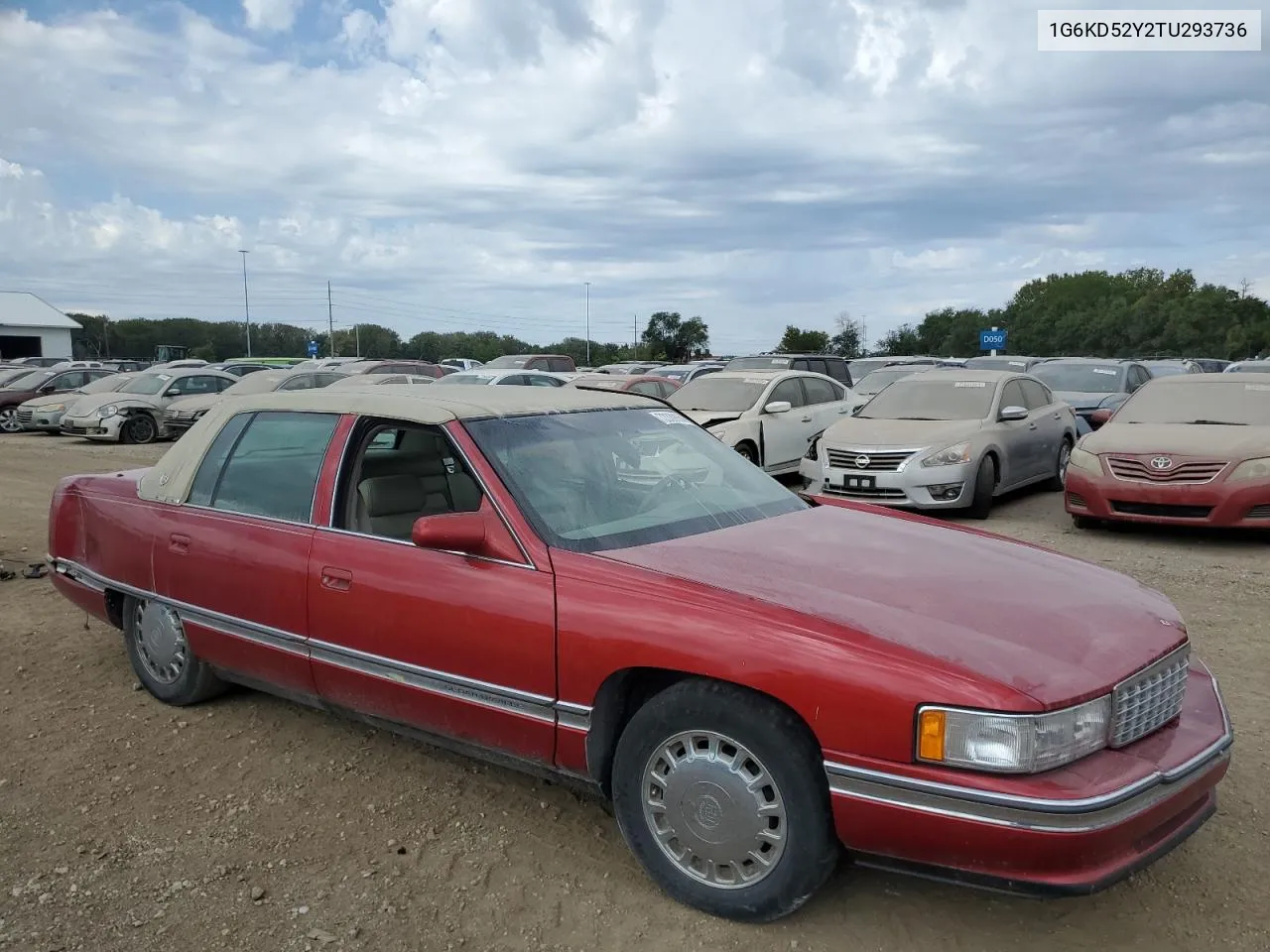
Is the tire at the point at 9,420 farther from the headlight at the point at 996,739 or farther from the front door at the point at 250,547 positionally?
the headlight at the point at 996,739

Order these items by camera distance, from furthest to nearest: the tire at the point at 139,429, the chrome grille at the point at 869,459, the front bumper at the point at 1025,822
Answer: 1. the tire at the point at 139,429
2. the chrome grille at the point at 869,459
3. the front bumper at the point at 1025,822

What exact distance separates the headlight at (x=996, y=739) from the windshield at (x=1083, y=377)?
13.8 meters

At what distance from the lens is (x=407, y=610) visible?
350 cm

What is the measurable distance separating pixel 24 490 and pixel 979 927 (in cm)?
1248

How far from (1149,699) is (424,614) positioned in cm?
224

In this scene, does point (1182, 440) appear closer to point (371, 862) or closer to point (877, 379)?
point (371, 862)

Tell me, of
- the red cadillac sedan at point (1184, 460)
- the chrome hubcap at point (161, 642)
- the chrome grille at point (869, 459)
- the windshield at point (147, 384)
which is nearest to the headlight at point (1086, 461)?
the red cadillac sedan at point (1184, 460)

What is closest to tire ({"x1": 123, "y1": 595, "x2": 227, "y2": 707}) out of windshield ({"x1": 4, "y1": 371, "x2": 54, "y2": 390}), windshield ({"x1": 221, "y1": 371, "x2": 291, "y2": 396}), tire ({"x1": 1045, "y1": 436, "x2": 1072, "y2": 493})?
tire ({"x1": 1045, "y1": 436, "x2": 1072, "y2": 493})

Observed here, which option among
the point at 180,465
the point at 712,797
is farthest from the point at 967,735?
the point at 180,465

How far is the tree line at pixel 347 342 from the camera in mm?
74125

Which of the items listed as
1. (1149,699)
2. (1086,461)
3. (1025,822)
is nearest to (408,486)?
(1025,822)

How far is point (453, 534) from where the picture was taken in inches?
130

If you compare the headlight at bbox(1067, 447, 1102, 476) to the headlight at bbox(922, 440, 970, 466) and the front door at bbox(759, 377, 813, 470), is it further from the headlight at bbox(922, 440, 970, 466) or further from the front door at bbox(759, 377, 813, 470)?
the front door at bbox(759, 377, 813, 470)

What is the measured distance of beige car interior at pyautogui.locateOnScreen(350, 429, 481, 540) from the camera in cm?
390
